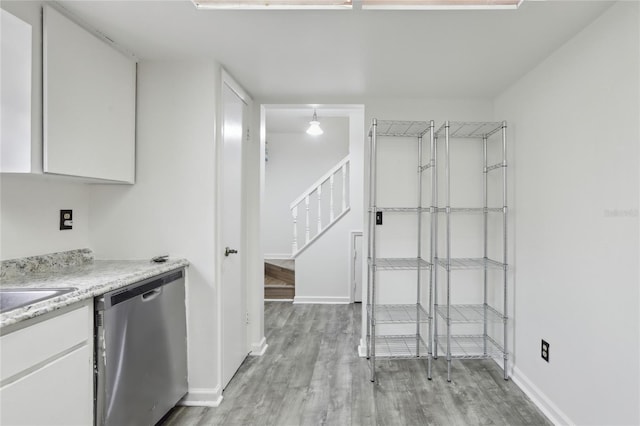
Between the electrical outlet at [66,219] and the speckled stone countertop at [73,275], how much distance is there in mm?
160

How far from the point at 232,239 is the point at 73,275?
3.21 ft

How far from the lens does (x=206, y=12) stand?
156 cm

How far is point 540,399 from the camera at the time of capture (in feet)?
6.73

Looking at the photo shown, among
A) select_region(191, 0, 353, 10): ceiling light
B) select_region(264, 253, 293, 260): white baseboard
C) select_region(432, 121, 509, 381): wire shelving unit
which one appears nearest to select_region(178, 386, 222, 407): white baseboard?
select_region(432, 121, 509, 381): wire shelving unit

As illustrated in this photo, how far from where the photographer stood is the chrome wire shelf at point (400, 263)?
8.53ft

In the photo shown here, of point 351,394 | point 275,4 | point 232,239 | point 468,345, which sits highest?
point 275,4

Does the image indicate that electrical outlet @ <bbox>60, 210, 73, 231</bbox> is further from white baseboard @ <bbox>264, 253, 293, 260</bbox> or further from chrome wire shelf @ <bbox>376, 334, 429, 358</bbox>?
white baseboard @ <bbox>264, 253, 293, 260</bbox>

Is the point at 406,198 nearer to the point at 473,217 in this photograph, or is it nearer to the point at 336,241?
the point at 473,217

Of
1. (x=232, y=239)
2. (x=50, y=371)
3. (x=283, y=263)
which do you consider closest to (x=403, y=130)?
Result: (x=232, y=239)

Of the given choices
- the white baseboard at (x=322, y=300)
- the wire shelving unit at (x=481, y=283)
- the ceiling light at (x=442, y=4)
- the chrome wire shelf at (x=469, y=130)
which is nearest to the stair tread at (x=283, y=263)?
the white baseboard at (x=322, y=300)

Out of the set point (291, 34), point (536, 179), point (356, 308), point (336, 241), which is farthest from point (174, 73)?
point (356, 308)

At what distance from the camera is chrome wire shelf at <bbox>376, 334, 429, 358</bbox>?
8.89 feet

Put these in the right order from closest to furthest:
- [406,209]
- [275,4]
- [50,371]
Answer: [50,371], [275,4], [406,209]

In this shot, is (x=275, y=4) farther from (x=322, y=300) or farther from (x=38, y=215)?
(x=322, y=300)
